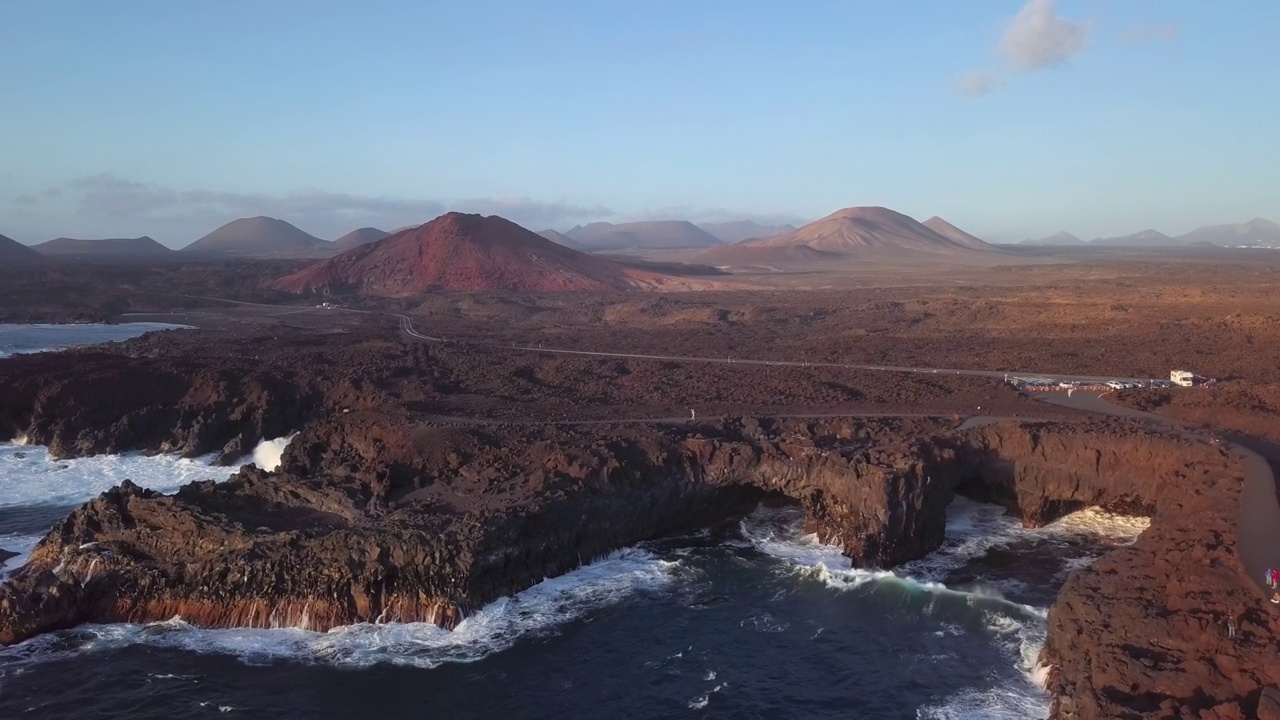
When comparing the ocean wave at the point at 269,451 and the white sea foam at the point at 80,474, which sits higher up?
the ocean wave at the point at 269,451

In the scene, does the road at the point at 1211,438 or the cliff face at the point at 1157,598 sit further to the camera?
the road at the point at 1211,438

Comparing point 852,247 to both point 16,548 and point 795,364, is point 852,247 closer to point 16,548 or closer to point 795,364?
point 795,364

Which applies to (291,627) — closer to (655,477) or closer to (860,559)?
(655,477)

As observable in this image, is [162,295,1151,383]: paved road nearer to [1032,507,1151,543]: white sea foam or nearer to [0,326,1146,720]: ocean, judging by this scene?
[1032,507,1151,543]: white sea foam

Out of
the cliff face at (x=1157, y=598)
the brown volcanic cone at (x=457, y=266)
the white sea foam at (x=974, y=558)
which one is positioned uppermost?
the brown volcanic cone at (x=457, y=266)

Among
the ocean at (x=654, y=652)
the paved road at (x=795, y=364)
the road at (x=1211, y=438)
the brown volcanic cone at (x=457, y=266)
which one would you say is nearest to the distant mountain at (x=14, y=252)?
the brown volcanic cone at (x=457, y=266)

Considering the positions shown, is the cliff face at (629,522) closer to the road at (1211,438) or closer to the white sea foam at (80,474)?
the road at (1211,438)

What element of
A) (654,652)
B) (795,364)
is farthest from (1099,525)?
(795,364)
